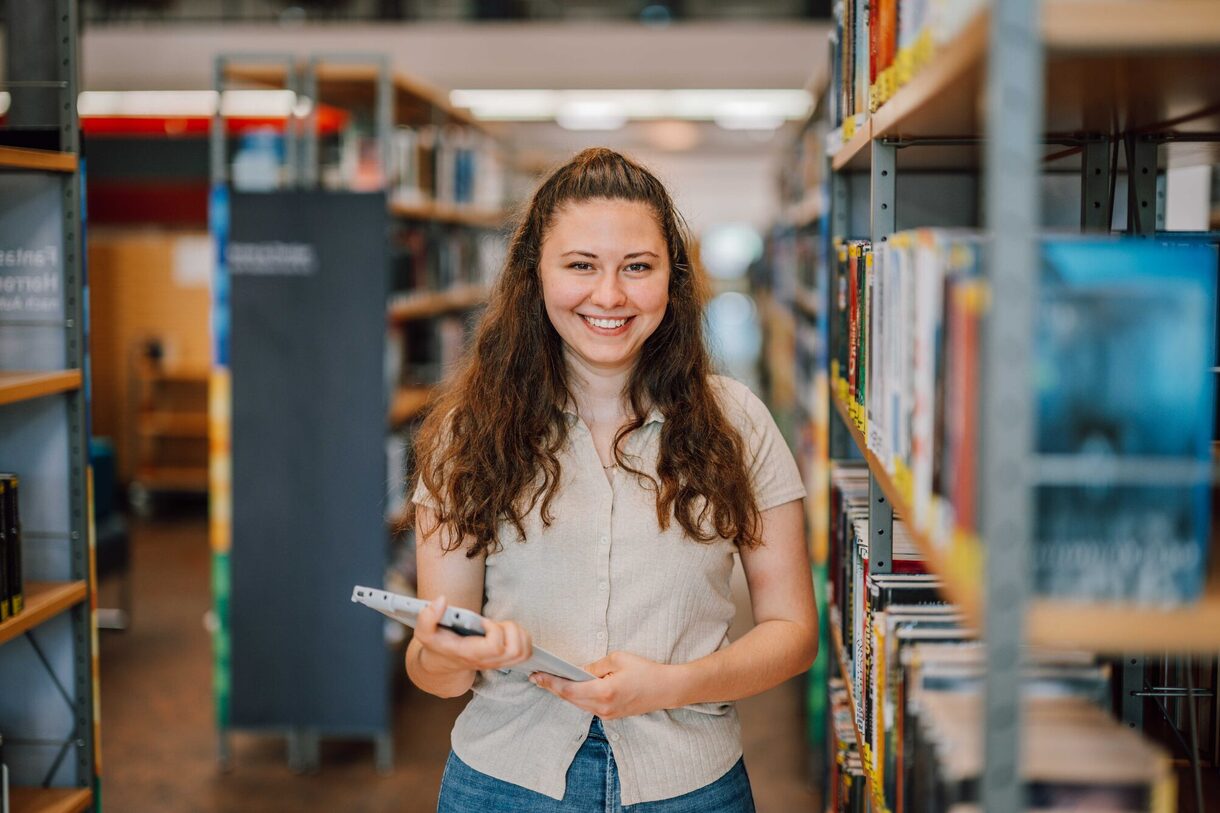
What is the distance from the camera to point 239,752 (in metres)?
4.24

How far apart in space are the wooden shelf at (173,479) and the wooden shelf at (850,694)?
6586 millimetres

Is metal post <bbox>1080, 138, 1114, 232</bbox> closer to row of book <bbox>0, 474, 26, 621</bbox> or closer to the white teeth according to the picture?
the white teeth

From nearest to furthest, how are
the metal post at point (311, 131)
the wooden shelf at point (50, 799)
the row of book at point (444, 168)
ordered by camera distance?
the wooden shelf at point (50, 799) → the metal post at point (311, 131) → the row of book at point (444, 168)

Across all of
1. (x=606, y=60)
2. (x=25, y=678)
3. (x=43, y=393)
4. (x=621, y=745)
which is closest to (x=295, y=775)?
(x=25, y=678)

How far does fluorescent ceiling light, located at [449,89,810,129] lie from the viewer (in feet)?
28.7

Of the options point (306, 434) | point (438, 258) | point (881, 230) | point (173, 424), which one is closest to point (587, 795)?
point (881, 230)

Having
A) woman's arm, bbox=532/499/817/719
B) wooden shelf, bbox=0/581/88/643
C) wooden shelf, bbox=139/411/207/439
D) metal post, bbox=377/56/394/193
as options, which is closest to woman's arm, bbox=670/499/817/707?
woman's arm, bbox=532/499/817/719

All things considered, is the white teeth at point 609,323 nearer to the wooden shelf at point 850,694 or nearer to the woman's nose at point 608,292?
the woman's nose at point 608,292

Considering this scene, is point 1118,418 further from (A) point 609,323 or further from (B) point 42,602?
(B) point 42,602

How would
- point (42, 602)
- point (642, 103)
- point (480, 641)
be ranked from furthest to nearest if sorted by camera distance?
point (642, 103) < point (42, 602) < point (480, 641)

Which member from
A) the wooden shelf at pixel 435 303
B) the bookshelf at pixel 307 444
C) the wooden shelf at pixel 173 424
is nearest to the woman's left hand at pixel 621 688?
the bookshelf at pixel 307 444

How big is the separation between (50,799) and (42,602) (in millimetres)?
423

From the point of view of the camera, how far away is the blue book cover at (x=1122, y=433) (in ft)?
3.02

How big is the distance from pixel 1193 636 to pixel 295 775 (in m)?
3.64
